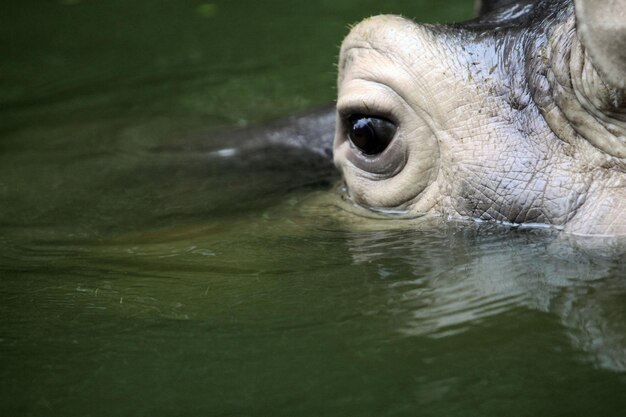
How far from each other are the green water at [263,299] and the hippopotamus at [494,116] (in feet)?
0.36

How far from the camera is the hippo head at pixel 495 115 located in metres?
2.99

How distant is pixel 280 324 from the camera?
2826 millimetres

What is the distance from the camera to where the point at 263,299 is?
3.01m

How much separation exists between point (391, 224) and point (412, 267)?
17.5 inches

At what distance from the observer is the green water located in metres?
2.44

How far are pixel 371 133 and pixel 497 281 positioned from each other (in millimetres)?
895

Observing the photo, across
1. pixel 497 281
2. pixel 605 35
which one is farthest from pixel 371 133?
pixel 605 35

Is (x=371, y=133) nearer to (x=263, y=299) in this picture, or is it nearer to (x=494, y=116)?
(x=494, y=116)

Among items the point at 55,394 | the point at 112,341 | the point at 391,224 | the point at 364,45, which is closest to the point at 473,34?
the point at 364,45

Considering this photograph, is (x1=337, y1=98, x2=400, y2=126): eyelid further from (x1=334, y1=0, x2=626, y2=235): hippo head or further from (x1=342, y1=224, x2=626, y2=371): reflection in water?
(x1=342, y1=224, x2=626, y2=371): reflection in water

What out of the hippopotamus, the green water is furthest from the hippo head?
the green water

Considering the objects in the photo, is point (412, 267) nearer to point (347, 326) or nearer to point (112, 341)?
point (347, 326)

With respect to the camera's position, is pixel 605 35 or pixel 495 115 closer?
pixel 605 35

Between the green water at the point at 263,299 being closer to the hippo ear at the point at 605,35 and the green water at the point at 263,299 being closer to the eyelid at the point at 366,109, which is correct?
the eyelid at the point at 366,109
